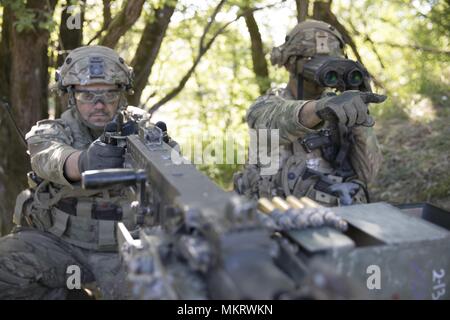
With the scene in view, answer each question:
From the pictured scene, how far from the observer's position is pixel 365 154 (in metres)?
4.94

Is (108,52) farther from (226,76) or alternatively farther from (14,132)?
(226,76)

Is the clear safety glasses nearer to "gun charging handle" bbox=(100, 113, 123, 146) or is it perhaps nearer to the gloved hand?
"gun charging handle" bbox=(100, 113, 123, 146)

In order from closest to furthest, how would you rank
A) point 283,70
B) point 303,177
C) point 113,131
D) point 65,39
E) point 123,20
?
point 113,131
point 303,177
point 123,20
point 65,39
point 283,70

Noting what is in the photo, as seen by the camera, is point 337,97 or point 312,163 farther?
point 312,163

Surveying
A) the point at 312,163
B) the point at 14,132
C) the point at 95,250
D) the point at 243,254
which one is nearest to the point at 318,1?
the point at 312,163

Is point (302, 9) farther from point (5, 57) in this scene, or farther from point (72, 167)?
point (72, 167)

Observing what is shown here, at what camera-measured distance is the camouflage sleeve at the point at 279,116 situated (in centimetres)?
406

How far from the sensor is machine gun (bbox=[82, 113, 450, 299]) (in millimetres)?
1815

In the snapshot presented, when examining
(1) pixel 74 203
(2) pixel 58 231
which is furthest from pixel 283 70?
(2) pixel 58 231

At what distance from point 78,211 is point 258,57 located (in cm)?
504

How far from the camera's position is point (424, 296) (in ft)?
7.78

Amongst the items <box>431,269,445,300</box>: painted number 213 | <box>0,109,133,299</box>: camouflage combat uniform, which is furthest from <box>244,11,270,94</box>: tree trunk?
<box>431,269,445,300</box>: painted number 213

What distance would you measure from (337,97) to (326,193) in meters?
1.43
